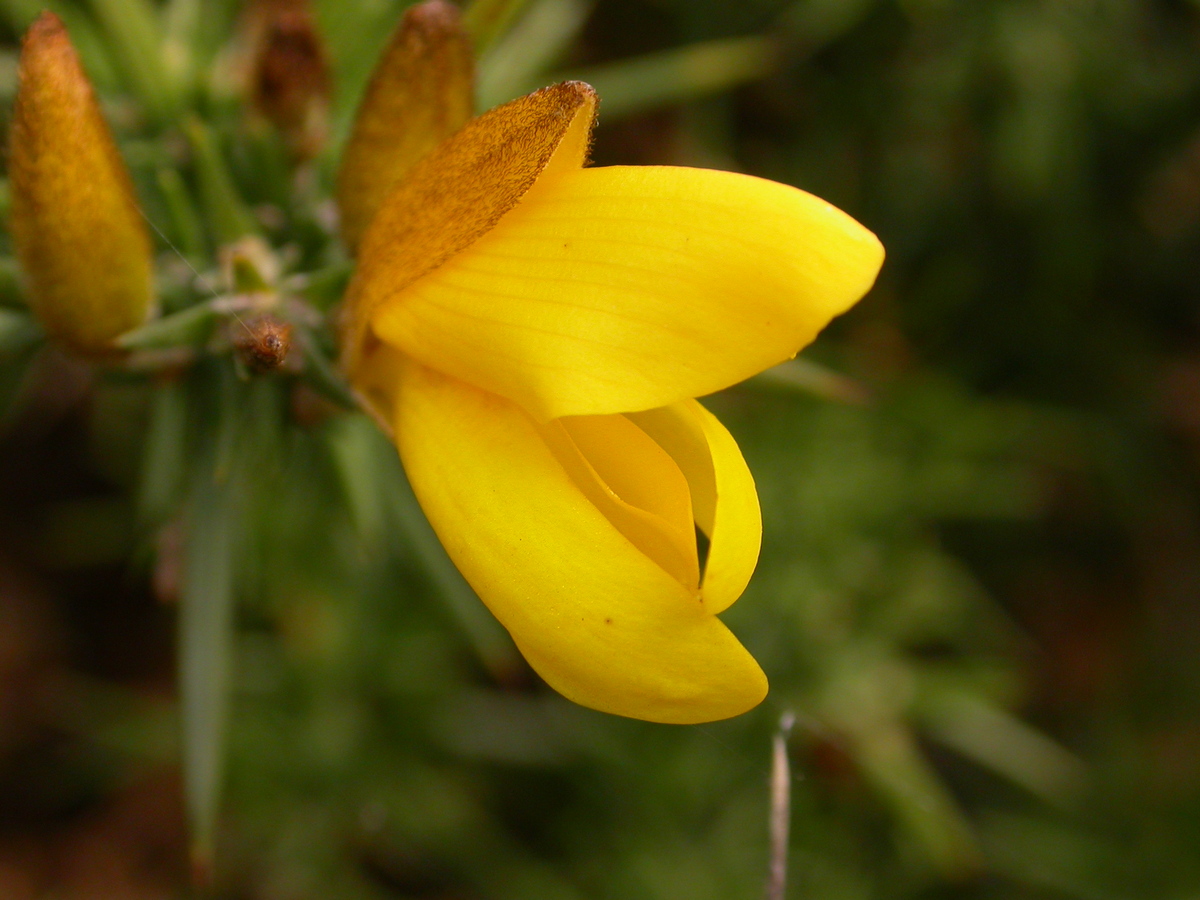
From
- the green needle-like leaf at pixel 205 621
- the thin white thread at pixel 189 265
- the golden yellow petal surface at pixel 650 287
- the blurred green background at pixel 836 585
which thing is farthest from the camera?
the blurred green background at pixel 836 585

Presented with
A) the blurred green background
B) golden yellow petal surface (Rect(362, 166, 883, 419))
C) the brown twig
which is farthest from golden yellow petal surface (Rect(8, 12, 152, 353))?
the brown twig

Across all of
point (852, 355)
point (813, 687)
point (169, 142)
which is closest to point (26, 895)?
point (813, 687)

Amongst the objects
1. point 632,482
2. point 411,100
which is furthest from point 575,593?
point 411,100

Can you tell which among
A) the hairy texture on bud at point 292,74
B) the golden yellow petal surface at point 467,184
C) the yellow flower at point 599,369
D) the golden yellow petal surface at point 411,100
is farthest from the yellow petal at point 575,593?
the hairy texture on bud at point 292,74

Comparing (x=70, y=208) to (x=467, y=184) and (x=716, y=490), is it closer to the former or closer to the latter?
(x=467, y=184)

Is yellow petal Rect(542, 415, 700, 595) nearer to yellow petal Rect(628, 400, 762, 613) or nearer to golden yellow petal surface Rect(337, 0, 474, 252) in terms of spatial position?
yellow petal Rect(628, 400, 762, 613)

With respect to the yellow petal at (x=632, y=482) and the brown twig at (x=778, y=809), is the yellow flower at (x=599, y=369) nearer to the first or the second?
the yellow petal at (x=632, y=482)

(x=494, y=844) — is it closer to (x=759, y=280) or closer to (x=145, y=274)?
(x=145, y=274)
